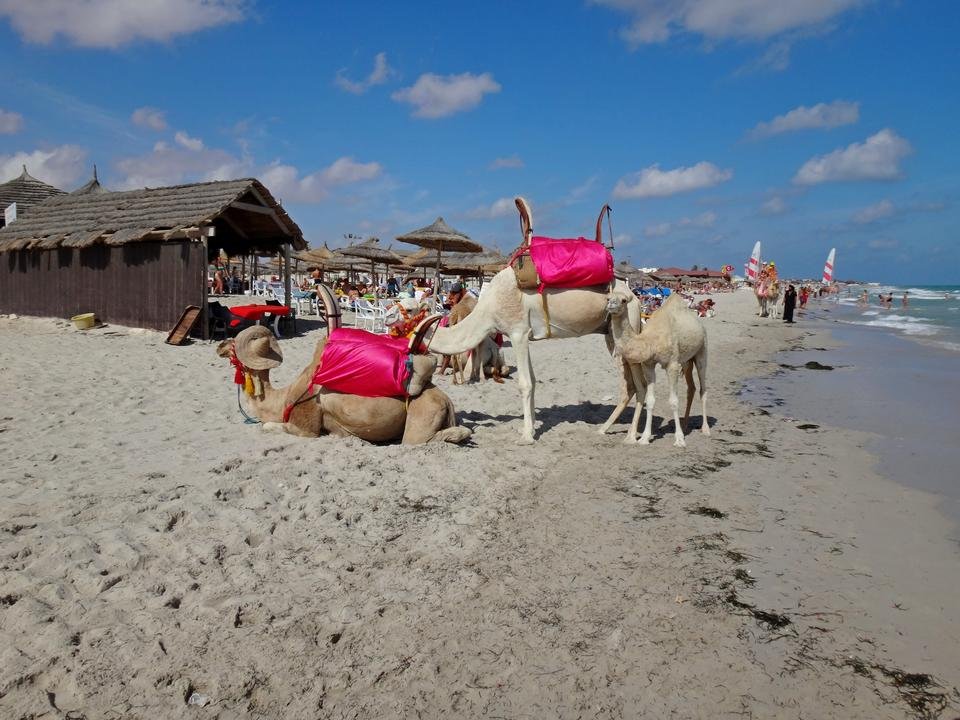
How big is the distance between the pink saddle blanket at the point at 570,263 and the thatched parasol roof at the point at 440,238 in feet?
34.6

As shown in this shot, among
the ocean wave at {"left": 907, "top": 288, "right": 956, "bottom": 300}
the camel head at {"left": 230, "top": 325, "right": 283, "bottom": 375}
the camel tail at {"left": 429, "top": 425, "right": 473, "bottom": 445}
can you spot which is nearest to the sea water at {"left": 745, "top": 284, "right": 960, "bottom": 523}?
the camel tail at {"left": 429, "top": 425, "right": 473, "bottom": 445}

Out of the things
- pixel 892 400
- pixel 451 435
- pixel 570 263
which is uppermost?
pixel 570 263

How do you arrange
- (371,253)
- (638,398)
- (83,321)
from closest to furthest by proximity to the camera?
(638,398), (83,321), (371,253)

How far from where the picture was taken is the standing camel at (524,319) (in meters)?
6.57

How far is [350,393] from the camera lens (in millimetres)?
5500

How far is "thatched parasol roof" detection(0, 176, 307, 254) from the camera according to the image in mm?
13914

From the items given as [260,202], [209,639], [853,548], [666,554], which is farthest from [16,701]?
[260,202]

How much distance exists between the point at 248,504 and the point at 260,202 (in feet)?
41.1

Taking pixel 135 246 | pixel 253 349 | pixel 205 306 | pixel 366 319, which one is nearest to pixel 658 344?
pixel 253 349

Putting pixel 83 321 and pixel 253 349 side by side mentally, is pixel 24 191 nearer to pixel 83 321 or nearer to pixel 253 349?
pixel 83 321

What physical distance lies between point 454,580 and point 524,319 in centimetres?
366

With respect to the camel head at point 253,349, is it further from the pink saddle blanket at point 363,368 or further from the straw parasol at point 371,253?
the straw parasol at point 371,253

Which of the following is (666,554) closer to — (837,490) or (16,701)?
(837,490)

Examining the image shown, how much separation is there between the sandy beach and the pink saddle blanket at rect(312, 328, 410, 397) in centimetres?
54
